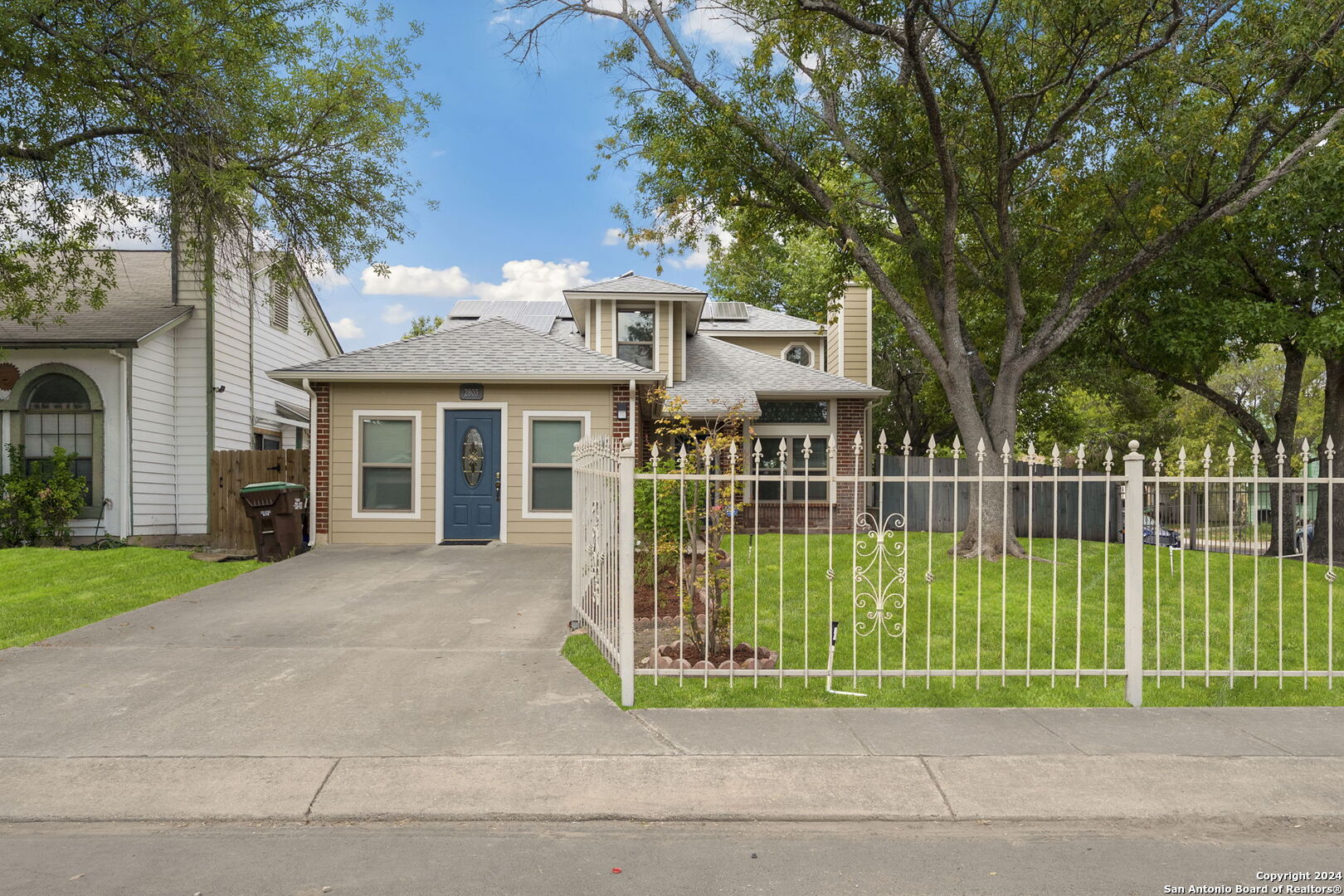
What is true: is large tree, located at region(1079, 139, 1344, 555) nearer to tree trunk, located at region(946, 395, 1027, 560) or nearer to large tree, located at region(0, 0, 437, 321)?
tree trunk, located at region(946, 395, 1027, 560)

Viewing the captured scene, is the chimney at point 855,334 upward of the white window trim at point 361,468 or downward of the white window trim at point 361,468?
upward

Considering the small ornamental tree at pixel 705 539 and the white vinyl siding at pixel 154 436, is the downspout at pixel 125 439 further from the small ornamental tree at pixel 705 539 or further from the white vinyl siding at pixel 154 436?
the small ornamental tree at pixel 705 539

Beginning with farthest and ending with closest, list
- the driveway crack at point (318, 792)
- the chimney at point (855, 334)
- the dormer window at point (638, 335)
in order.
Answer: the chimney at point (855, 334) < the dormer window at point (638, 335) < the driveway crack at point (318, 792)

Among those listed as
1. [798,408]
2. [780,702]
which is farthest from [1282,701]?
[798,408]

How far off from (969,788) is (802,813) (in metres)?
0.99

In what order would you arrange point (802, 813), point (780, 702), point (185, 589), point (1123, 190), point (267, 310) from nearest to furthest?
point (802, 813) → point (780, 702) → point (185, 589) → point (1123, 190) → point (267, 310)

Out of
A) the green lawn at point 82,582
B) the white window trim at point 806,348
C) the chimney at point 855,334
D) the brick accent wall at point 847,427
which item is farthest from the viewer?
the white window trim at point 806,348

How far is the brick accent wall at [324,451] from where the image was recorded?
14.2 metres

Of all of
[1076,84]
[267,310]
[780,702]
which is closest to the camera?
[780,702]

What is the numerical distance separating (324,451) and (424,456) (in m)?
1.69

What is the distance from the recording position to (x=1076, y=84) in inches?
517

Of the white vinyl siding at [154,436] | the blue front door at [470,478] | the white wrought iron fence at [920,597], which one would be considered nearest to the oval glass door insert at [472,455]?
the blue front door at [470,478]

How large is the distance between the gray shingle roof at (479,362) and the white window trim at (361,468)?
69cm

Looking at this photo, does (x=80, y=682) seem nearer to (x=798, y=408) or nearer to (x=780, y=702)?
(x=780, y=702)
